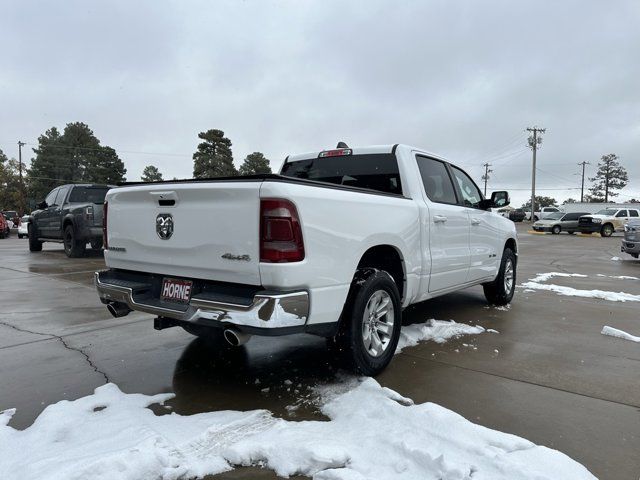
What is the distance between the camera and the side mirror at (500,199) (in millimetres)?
5945

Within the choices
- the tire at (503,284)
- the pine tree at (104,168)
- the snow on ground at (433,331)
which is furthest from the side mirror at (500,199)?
the pine tree at (104,168)

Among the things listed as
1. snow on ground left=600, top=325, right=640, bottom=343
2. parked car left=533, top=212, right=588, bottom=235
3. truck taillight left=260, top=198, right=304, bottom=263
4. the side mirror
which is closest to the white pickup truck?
truck taillight left=260, top=198, right=304, bottom=263

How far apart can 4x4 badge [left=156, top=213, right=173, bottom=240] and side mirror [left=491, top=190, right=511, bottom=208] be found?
13.5 feet

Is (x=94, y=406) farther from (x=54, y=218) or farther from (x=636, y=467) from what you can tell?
(x=54, y=218)

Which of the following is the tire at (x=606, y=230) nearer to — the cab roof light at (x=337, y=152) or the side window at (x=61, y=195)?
the side window at (x=61, y=195)

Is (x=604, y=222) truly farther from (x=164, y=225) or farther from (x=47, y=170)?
(x=47, y=170)

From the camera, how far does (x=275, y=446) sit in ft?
8.48

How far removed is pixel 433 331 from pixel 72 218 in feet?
35.1

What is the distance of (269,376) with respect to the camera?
3.80m

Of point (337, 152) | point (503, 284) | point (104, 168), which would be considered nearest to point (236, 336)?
point (337, 152)

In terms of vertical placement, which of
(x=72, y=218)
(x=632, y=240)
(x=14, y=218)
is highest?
(x=72, y=218)

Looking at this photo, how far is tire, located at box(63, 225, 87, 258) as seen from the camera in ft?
40.6

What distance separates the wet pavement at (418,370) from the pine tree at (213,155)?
47.6 meters

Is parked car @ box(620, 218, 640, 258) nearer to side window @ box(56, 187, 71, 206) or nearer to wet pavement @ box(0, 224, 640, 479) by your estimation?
wet pavement @ box(0, 224, 640, 479)
